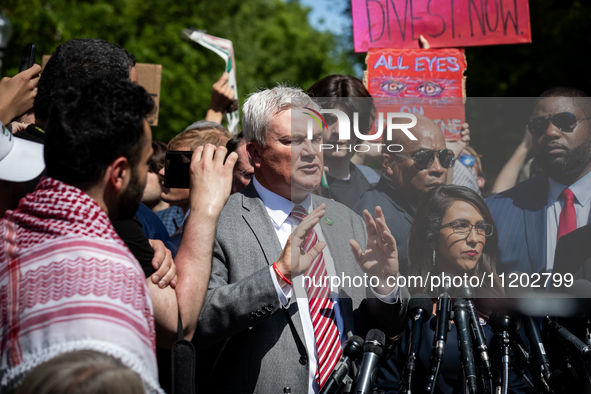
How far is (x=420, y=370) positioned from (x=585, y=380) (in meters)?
0.65

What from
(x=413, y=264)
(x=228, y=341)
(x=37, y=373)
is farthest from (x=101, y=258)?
(x=413, y=264)

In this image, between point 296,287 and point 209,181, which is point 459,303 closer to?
point 296,287

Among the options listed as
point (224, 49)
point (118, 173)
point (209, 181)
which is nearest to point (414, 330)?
point (209, 181)

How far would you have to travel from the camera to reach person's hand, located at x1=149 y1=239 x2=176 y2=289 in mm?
1896

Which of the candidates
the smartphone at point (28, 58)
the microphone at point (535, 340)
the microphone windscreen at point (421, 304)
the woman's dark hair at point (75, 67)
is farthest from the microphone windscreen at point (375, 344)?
the smartphone at point (28, 58)

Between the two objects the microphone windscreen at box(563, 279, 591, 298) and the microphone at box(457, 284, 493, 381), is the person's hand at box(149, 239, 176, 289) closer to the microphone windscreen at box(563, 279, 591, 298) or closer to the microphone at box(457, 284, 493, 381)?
the microphone at box(457, 284, 493, 381)

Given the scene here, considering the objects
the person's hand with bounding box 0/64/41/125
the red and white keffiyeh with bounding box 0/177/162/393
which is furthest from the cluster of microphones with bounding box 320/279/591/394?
the person's hand with bounding box 0/64/41/125

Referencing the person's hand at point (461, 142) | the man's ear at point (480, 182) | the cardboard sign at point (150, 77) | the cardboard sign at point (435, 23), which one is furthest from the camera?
the cardboard sign at point (150, 77)

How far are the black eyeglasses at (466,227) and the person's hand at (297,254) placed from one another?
56 cm

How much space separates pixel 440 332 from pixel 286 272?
61 centimetres

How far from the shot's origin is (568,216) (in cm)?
243

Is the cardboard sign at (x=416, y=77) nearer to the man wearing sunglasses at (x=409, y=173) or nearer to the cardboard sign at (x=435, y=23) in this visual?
the cardboard sign at (x=435, y=23)

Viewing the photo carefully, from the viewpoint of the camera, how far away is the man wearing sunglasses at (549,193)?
2.41m

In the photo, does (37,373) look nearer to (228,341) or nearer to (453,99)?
(228,341)
